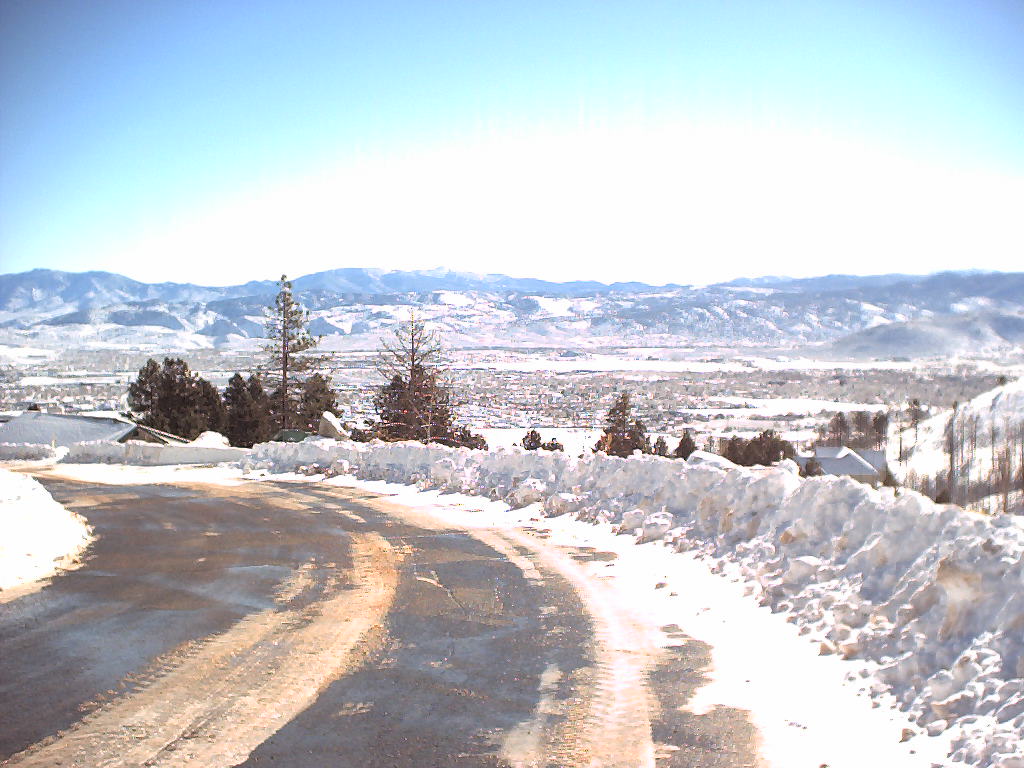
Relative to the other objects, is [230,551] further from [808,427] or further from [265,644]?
[808,427]

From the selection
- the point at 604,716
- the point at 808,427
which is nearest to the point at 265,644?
the point at 604,716

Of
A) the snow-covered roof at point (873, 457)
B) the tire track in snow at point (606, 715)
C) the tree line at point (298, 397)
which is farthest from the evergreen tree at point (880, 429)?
the tire track in snow at point (606, 715)

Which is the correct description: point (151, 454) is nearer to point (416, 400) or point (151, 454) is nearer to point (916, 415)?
point (416, 400)

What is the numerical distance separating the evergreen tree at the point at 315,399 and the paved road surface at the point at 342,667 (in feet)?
160

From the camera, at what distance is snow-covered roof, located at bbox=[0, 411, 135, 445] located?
115 ft

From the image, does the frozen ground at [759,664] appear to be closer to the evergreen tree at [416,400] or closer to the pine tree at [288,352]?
the evergreen tree at [416,400]

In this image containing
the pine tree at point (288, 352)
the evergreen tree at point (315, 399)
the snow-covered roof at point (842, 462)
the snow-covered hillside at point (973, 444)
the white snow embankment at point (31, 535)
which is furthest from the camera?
the snow-covered roof at point (842, 462)

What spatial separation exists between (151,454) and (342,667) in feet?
84.6

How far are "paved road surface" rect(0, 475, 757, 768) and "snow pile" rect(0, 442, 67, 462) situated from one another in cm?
2303

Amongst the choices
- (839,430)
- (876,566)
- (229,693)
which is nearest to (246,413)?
(876,566)

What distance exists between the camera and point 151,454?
98.8 ft

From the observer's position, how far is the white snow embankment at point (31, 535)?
9.84 meters

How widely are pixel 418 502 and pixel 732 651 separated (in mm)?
10326

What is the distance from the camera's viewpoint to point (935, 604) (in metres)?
6.29
